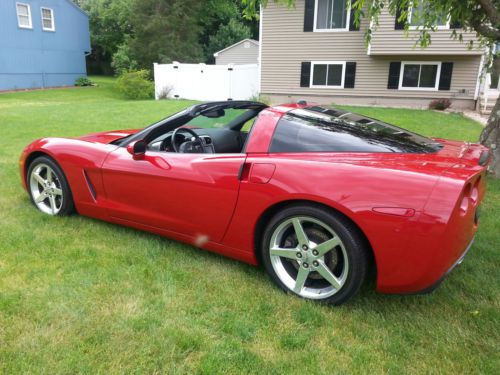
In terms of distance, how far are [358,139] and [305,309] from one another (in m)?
1.21

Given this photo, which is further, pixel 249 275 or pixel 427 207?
pixel 249 275

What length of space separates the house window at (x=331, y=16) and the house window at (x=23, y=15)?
16303 millimetres

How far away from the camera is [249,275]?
325 cm

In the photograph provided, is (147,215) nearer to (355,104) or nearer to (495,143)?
(495,143)

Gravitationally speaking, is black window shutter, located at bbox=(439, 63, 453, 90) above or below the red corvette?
above

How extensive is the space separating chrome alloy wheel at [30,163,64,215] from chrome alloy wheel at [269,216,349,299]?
Result: 2389 millimetres

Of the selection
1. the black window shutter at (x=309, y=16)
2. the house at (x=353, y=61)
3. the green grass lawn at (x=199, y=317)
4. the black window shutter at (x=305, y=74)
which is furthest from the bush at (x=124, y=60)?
the green grass lawn at (x=199, y=317)

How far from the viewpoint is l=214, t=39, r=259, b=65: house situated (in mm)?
27156

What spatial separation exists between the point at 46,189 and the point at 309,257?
113 inches

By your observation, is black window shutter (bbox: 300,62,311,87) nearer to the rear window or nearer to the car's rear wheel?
the rear window

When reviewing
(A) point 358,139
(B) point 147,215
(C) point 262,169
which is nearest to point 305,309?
(C) point 262,169

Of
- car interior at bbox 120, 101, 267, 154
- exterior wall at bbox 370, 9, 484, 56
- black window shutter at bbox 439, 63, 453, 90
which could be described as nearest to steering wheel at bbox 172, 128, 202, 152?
car interior at bbox 120, 101, 267, 154

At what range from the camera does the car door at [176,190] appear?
3090 millimetres

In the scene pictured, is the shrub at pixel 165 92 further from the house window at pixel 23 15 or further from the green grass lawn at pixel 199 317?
the green grass lawn at pixel 199 317
